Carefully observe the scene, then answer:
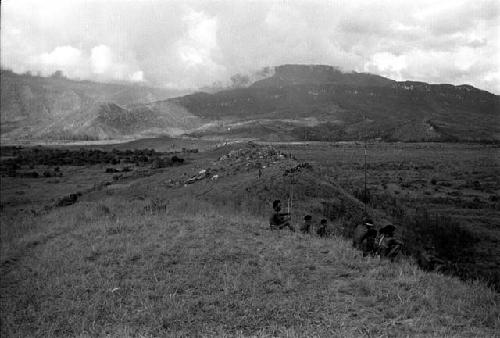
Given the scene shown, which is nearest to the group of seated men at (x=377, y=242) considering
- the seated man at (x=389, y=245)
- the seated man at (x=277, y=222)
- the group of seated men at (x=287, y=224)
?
the seated man at (x=389, y=245)

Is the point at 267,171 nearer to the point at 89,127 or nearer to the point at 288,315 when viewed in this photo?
the point at 288,315

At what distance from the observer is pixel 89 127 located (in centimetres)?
15675

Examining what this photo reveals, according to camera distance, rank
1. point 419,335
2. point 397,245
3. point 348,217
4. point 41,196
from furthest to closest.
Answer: point 41,196
point 348,217
point 397,245
point 419,335

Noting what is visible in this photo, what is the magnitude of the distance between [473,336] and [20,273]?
1151 centimetres

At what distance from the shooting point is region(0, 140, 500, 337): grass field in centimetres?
798

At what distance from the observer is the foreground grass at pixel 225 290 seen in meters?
7.95

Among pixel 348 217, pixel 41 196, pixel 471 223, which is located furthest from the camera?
pixel 41 196

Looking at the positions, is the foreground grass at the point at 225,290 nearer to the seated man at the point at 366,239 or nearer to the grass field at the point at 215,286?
the grass field at the point at 215,286

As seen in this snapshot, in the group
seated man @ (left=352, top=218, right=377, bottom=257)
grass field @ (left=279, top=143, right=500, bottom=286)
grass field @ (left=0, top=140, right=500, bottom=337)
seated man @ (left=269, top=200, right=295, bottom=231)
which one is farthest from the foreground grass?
grass field @ (left=279, top=143, right=500, bottom=286)

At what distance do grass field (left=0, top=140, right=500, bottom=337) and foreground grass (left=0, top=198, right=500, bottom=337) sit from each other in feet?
0.10

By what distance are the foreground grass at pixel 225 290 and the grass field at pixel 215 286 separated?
3 cm

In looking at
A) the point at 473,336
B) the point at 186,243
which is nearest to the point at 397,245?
the point at 473,336

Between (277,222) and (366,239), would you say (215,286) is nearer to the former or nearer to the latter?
(366,239)

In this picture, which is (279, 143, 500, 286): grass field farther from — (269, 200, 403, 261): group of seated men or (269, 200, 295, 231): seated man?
(269, 200, 295, 231): seated man
